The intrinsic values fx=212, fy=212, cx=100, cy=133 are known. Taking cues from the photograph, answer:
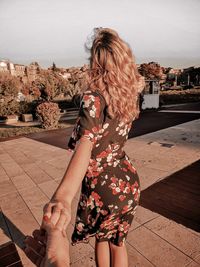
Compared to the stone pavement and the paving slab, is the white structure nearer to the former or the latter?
the stone pavement

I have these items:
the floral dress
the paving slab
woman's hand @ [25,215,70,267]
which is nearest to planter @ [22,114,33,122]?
the paving slab

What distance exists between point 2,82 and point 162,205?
2036 cm

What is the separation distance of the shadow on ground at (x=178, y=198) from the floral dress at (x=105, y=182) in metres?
1.61

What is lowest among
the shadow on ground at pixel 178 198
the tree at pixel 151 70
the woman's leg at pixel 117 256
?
the shadow on ground at pixel 178 198

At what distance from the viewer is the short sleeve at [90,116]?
3.50ft

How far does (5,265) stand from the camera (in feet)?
7.55

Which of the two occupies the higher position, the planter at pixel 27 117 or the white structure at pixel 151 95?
the white structure at pixel 151 95

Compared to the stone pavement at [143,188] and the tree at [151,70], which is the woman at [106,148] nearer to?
the stone pavement at [143,188]

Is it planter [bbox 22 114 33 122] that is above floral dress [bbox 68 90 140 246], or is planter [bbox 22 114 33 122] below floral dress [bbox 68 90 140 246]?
below

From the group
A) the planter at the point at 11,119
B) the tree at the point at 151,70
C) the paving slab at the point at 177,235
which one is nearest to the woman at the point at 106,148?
A: the paving slab at the point at 177,235

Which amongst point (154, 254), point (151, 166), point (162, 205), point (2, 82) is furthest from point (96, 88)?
point (2, 82)

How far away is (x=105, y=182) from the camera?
1.36 meters

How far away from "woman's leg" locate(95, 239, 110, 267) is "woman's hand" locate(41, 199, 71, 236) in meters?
1.03

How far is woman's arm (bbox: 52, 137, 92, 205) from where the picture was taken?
0.79 meters
